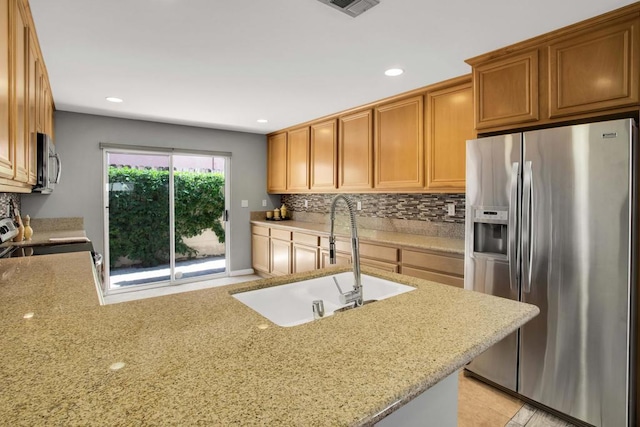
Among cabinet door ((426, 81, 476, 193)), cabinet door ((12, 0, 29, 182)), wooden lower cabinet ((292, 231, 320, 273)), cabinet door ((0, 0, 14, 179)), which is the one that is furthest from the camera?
wooden lower cabinet ((292, 231, 320, 273))

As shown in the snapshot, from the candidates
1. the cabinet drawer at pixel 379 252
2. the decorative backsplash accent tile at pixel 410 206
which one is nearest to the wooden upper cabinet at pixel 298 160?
the decorative backsplash accent tile at pixel 410 206

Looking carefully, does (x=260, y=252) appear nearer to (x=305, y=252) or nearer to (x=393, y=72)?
(x=305, y=252)

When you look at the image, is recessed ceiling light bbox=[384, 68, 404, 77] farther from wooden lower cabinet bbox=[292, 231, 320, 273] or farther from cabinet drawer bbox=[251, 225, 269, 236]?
cabinet drawer bbox=[251, 225, 269, 236]

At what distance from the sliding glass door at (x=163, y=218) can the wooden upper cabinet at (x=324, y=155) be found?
5.05 feet

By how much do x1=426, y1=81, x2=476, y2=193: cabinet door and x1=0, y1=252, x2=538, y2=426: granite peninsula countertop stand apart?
195 cm

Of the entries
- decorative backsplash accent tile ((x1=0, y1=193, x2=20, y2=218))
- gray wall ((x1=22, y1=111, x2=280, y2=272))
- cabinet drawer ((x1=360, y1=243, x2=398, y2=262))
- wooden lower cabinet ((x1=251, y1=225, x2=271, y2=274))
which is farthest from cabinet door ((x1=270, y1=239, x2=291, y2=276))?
decorative backsplash accent tile ((x1=0, y1=193, x2=20, y2=218))

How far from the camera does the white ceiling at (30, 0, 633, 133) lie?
1.89m

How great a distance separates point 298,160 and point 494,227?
3154 mm

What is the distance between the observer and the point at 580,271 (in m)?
1.94

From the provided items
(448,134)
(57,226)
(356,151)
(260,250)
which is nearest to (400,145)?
(448,134)

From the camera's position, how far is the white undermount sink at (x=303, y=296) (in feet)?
4.62

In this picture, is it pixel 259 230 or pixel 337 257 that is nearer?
pixel 337 257

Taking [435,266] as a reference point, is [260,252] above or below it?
below

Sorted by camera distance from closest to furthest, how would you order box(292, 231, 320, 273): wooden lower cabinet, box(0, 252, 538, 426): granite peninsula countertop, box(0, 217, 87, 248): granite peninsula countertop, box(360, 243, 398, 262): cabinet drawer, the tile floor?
box(0, 252, 538, 426): granite peninsula countertop → the tile floor → box(360, 243, 398, 262): cabinet drawer → box(0, 217, 87, 248): granite peninsula countertop → box(292, 231, 320, 273): wooden lower cabinet
